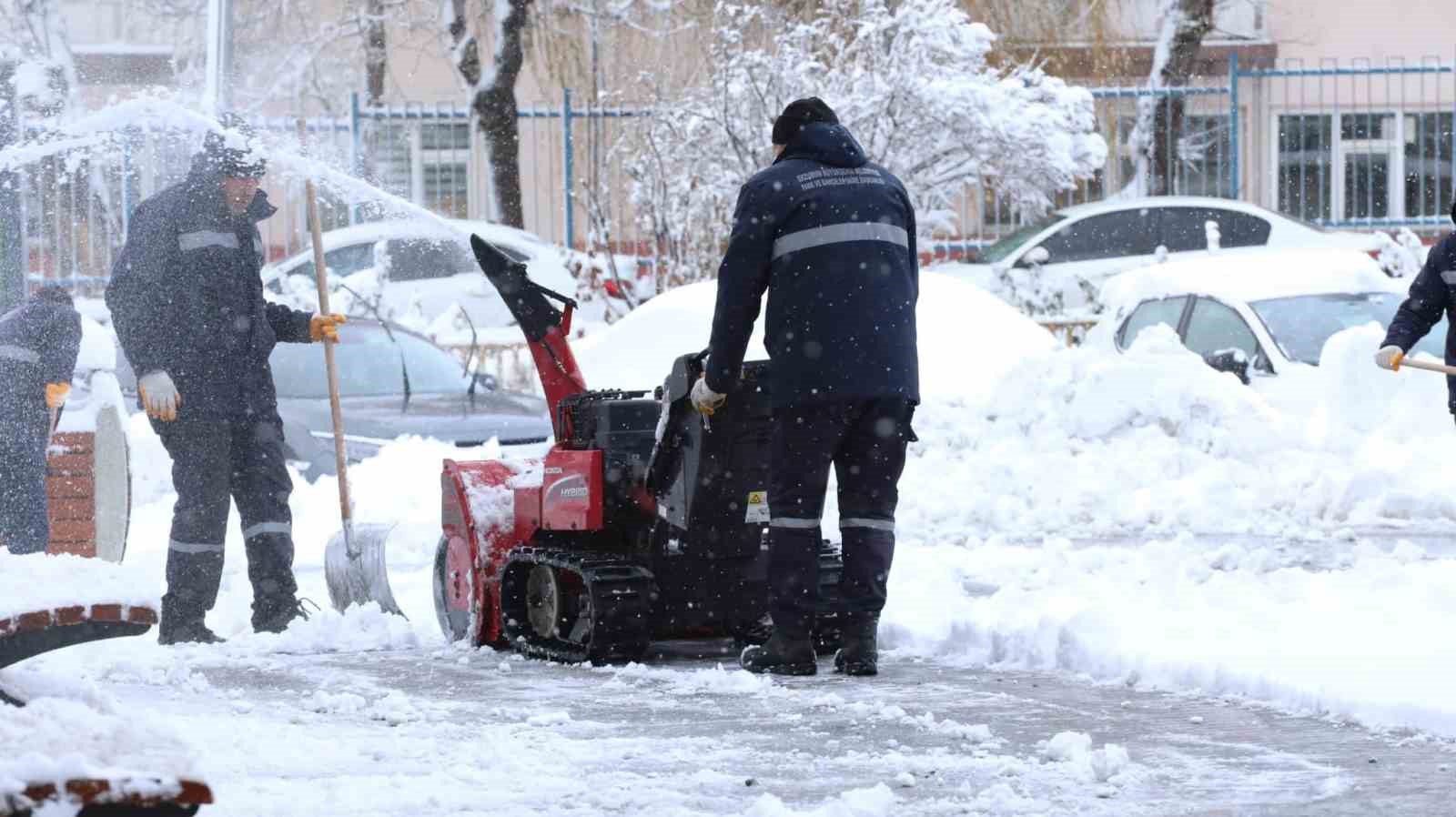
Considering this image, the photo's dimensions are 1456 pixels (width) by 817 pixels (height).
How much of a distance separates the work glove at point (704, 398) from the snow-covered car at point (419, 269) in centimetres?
1279

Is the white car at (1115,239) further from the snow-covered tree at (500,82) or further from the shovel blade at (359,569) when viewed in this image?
the shovel blade at (359,569)

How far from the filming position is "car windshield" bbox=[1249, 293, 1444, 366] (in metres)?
14.9

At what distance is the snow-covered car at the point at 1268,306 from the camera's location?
14.8 m

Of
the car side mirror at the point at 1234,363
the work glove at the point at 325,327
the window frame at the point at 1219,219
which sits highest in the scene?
the window frame at the point at 1219,219

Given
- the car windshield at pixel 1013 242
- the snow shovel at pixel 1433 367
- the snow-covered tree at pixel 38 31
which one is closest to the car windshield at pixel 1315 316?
the snow shovel at pixel 1433 367

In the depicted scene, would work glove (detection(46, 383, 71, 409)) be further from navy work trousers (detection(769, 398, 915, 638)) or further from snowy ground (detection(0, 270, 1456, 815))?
navy work trousers (detection(769, 398, 915, 638))

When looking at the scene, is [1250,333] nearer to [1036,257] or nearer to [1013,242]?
[1036,257]

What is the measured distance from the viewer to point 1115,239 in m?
22.1

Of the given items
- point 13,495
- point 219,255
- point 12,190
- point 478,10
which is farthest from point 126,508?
A: point 478,10

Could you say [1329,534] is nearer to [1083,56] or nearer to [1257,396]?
[1257,396]

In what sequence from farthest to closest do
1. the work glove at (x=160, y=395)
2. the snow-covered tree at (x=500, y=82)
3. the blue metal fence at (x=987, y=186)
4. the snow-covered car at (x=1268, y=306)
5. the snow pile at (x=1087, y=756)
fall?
1. the snow-covered tree at (x=500, y=82)
2. the blue metal fence at (x=987, y=186)
3. the snow-covered car at (x=1268, y=306)
4. the work glove at (x=160, y=395)
5. the snow pile at (x=1087, y=756)

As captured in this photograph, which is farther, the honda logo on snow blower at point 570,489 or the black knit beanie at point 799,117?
the honda logo on snow blower at point 570,489

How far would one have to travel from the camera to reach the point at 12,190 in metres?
9.77

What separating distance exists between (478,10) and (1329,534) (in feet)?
62.9
